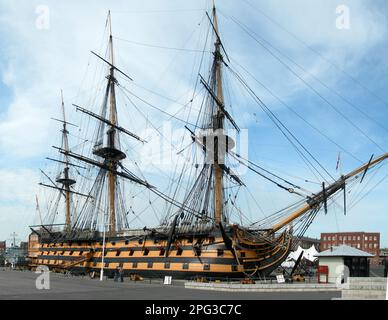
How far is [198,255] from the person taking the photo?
37.9 meters

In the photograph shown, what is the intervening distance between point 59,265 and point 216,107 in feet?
95.6

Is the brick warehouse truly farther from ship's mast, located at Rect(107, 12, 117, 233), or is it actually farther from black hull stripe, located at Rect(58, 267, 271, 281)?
black hull stripe, located at Rect(58, 267, 271, 281)

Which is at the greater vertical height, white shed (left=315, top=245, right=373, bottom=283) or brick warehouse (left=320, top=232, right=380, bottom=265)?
white shed (left=315, top=245, right=373, bottom=283)

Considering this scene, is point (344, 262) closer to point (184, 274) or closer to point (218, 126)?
point (184, 274)

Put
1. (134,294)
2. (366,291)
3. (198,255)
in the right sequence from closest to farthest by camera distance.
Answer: (366,291), (134,294), (198,255)

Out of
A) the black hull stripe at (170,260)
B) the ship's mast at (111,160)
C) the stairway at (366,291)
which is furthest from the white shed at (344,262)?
the ship's mast at (111,160)

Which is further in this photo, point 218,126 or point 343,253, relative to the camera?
point 218,126

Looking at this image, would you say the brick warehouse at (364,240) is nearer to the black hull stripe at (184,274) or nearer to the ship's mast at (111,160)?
the ship's mast at (111,160)

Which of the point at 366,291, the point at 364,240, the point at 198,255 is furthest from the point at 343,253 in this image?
the point at 364,240

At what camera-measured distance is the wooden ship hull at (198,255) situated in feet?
119

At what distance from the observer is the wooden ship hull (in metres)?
36.2

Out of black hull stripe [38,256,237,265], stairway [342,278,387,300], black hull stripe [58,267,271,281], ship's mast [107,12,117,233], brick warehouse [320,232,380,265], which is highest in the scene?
ship's mast [107,12,117,233]

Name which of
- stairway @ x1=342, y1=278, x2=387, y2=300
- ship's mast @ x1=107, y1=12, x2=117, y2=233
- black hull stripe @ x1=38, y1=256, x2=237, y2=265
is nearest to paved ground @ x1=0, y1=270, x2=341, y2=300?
stairway @ x1=342, y1=278, x2=387, y2=300
